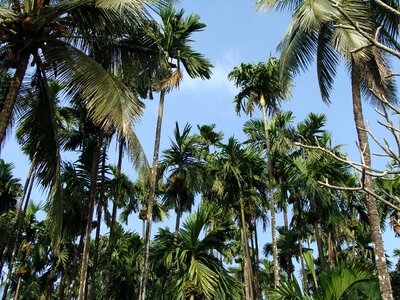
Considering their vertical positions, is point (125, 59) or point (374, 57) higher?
point (374, 57)

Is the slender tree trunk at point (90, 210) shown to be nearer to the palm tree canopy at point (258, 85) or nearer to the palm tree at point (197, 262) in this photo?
the palm tree at point (197, 262)

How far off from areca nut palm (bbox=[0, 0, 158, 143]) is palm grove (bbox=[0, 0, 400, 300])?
0.10 feet

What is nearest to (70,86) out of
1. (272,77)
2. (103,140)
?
(103,140)

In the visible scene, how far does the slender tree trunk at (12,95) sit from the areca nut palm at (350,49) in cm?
662

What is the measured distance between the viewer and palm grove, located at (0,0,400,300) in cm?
935

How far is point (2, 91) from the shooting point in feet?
48.3

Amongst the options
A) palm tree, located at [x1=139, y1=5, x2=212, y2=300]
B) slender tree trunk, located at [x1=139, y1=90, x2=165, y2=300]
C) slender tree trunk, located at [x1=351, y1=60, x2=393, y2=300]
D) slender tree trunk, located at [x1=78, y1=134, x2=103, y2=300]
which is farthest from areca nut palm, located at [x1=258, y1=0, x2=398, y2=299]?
slender tree trunk, located at [x1=78, y1=134, x2=103, y2=300]

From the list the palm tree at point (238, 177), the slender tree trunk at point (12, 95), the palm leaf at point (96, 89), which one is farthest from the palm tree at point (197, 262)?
the palm tree at point (238, 177)

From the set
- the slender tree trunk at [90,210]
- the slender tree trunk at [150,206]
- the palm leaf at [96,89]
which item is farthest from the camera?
the slender tree trunk at [90,210]

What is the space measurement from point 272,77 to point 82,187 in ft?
36.3

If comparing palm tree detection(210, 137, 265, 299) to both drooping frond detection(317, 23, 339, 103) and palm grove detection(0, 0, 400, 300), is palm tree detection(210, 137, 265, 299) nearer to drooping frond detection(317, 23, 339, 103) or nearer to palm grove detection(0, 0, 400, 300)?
palm grove detection(0, 0, 400, 300)

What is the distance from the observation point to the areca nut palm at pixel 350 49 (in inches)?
455

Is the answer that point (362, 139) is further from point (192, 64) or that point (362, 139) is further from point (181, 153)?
point (181, 153)

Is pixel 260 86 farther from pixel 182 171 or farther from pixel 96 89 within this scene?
pixel 96 89
